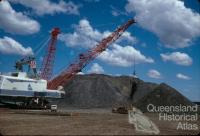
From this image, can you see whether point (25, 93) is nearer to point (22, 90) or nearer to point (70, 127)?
point (22, 90)

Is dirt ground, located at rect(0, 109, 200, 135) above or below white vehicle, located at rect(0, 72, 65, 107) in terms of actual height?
below

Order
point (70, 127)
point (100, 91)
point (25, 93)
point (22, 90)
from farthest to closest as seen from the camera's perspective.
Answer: point (100, 91) < point (25, 93) < point (22, 90) < point (70, 127)

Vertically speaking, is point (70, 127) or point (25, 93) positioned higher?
point (25, 93)

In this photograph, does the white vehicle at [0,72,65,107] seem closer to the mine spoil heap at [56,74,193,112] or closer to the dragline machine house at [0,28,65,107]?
the dragline machine house at [0,28,65,107]

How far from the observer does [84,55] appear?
58.5 m

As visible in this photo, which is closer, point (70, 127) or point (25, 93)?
point (70, 127)

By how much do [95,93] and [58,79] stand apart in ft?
47.1

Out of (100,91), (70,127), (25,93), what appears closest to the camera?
(70,127)

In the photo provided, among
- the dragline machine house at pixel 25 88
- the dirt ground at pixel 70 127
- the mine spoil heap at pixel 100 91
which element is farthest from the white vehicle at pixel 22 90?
the dirt ground at pixel 70 127

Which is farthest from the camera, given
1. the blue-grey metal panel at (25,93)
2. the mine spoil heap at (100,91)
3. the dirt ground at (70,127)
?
the mine spoil heap at (100,91)

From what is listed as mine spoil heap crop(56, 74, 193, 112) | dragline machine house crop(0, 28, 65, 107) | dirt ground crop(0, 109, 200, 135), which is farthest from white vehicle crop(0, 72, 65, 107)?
dirt ground crop(0, 109, 200, 135)

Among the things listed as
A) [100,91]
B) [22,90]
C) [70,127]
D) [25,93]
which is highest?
[100,91]

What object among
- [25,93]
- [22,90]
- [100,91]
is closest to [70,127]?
[22,90]

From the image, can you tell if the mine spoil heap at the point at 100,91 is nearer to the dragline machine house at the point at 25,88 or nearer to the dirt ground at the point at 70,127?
the dragline machine house at the point at 25,88
